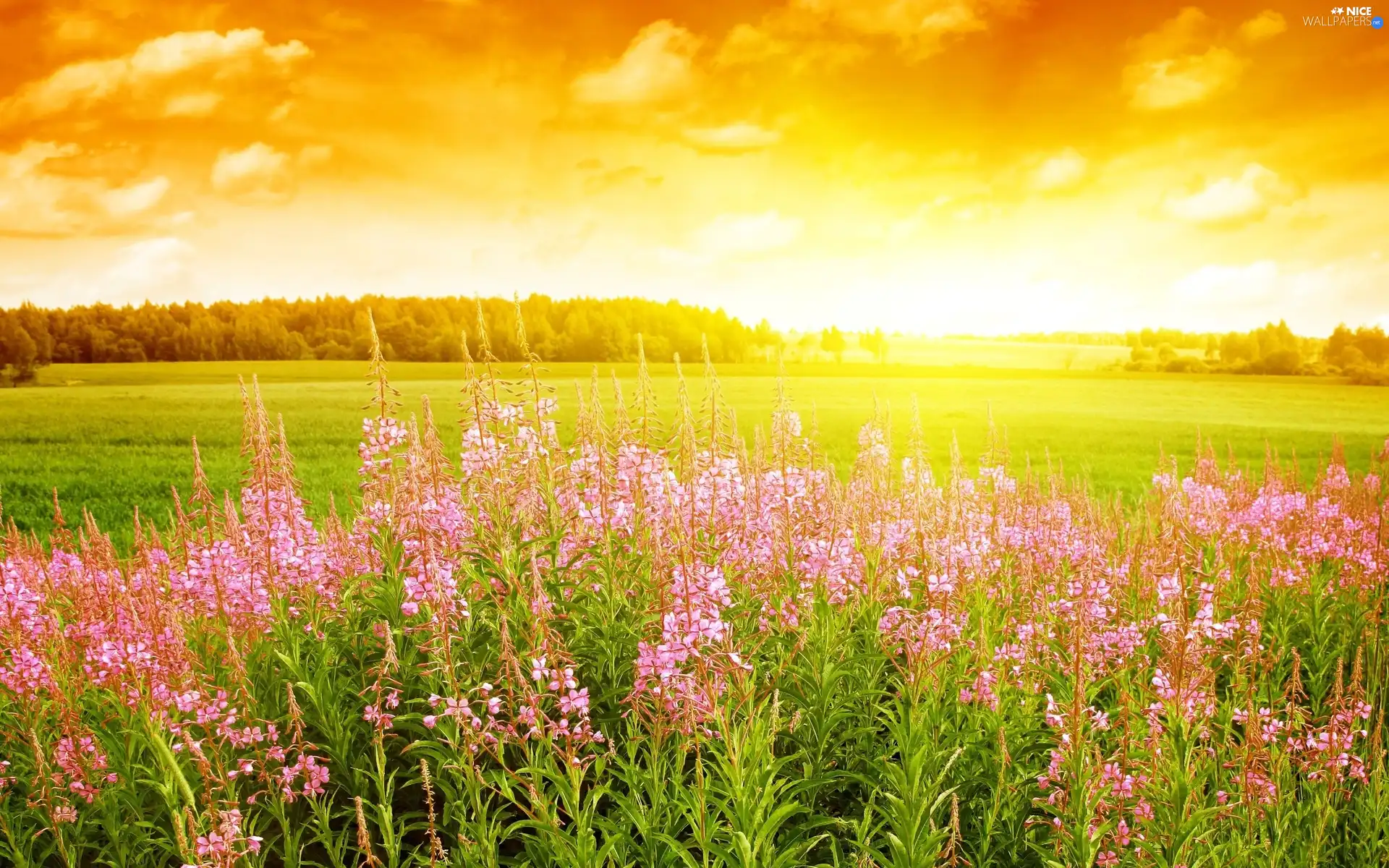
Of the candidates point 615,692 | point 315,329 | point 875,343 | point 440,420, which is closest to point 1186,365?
point 875,343

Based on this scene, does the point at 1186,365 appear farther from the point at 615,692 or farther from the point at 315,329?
the point at 615,692

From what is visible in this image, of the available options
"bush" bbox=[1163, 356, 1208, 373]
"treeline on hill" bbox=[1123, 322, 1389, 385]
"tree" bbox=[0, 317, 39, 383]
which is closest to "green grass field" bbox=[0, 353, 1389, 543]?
"tree" bbox=[0, 317, 39, 383]

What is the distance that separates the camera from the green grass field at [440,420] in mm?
20078

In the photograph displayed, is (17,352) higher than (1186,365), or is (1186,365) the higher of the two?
(17,352)

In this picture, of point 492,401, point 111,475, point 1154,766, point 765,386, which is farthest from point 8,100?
point 765,386

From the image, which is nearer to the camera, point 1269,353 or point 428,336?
point 428,336

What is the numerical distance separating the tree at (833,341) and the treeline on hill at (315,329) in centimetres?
1405

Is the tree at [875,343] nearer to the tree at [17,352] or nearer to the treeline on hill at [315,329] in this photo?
the treeline on hill at [315,329]

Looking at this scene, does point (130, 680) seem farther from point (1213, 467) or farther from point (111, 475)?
point (111, 475)

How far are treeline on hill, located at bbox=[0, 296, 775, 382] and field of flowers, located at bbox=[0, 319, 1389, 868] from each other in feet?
39.4

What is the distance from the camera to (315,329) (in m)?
34.4

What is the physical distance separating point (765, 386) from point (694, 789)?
4620 centimetres

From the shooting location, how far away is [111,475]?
66.9 feet

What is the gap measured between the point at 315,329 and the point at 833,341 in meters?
40.1
